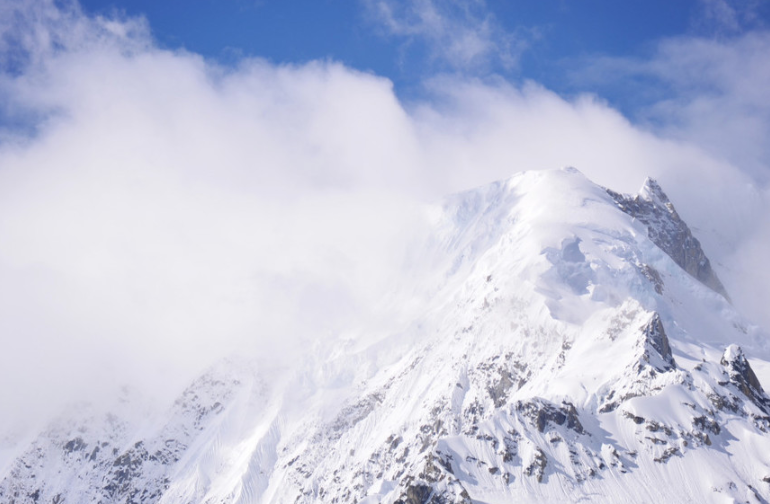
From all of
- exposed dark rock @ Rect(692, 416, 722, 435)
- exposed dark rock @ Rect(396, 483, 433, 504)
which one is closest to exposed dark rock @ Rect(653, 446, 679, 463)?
exposed dark rock @ Rect(692, 416, 722, 435)

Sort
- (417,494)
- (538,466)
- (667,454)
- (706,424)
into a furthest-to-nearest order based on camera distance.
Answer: (706,424), (667,454), (538,466), (417,494)

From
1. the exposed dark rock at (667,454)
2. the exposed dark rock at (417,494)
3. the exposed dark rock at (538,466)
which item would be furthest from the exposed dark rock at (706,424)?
the exposed dark rock at (417,494)

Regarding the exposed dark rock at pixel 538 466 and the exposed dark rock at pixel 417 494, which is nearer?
the exposed dark rock at pixel 417 494

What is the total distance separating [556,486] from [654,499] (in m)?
22.9

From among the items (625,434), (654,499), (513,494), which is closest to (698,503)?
(654,499)

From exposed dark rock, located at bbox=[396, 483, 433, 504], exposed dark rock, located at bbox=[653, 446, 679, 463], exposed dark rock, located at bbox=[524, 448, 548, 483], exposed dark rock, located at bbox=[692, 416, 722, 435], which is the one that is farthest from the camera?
exposed dark rock, located at bbox=[692, 416, 722, 435]

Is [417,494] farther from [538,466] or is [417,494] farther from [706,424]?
Answer: [706,424]

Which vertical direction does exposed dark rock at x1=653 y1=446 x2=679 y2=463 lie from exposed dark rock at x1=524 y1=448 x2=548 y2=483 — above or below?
above

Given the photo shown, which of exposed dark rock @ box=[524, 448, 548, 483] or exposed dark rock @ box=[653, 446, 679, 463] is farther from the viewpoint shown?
exposed dark rock @ box=[653, 446, 679, 463]

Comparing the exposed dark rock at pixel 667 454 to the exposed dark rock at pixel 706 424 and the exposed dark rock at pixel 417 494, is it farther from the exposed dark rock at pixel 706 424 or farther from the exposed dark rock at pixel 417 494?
the exposed dark rock at pixel 417 494

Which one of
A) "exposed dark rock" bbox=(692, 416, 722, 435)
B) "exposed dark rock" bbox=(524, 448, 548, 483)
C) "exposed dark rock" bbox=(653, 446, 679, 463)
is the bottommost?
"exposed dark rock" bbox=(524, 448, 548, 483)

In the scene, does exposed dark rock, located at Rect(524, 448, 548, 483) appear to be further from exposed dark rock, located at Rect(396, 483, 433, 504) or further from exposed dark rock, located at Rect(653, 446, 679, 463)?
exposed dark rock, located at Rect(396, 483, 433, 504)

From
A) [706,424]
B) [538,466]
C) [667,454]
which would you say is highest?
[706,424]

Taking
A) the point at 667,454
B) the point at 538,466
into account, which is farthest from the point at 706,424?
the point at 538,466
